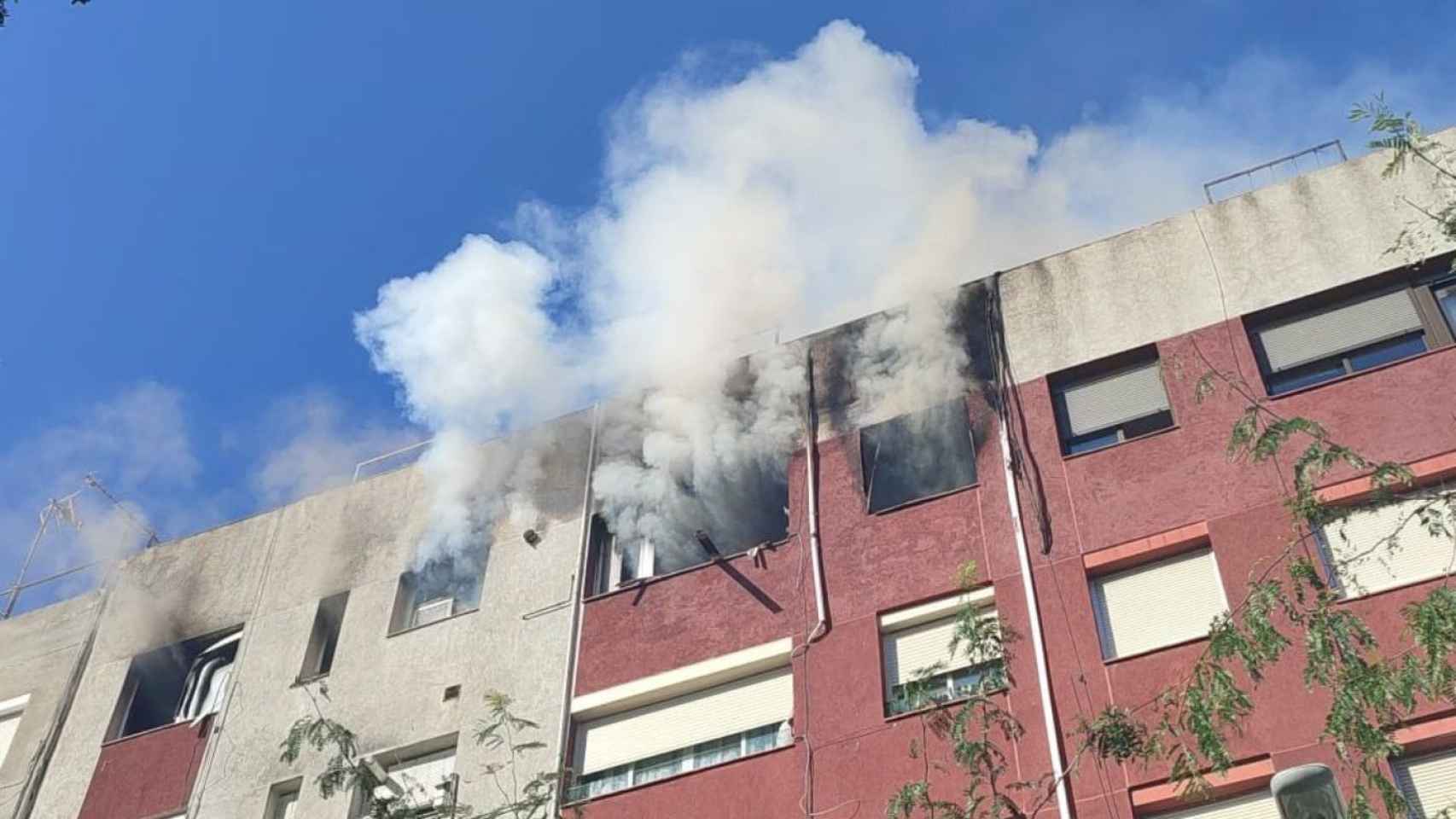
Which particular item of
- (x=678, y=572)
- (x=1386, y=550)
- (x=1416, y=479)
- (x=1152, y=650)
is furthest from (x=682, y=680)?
(x=1416, y=479)

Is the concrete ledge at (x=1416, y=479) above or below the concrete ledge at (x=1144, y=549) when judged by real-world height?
above

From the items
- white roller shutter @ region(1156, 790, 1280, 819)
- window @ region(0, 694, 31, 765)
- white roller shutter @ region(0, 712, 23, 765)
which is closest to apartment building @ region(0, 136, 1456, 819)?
white roller shutter @ region(1156, 790, 1280, 819)

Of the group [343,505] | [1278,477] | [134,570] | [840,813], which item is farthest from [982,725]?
[134,570]

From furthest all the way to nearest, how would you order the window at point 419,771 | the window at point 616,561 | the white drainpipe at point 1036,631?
1. the window at point 616,561
2. the window at point 419,771
3. the white drainpipe at point 1036,631

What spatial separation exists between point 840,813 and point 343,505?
9.44 meters

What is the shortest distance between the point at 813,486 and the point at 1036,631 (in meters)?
3.50

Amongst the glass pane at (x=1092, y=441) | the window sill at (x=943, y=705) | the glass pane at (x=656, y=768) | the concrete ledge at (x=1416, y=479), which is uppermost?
the glass pane at (x=1092, y=441)

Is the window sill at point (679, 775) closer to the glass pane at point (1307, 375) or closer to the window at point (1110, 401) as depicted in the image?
the window at point (1110, 401)

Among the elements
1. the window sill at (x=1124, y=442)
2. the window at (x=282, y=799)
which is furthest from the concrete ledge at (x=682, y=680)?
the window at (x=282, y=799)

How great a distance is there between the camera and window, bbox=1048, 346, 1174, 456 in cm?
1605

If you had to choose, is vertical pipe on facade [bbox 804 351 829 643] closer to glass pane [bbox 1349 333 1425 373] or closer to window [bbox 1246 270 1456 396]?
window [bbox 1246 270 1456 396]

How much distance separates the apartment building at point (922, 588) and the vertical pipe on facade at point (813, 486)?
0.15 ft

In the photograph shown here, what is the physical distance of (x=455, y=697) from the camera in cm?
1736

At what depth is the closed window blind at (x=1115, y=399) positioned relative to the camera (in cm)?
1614
